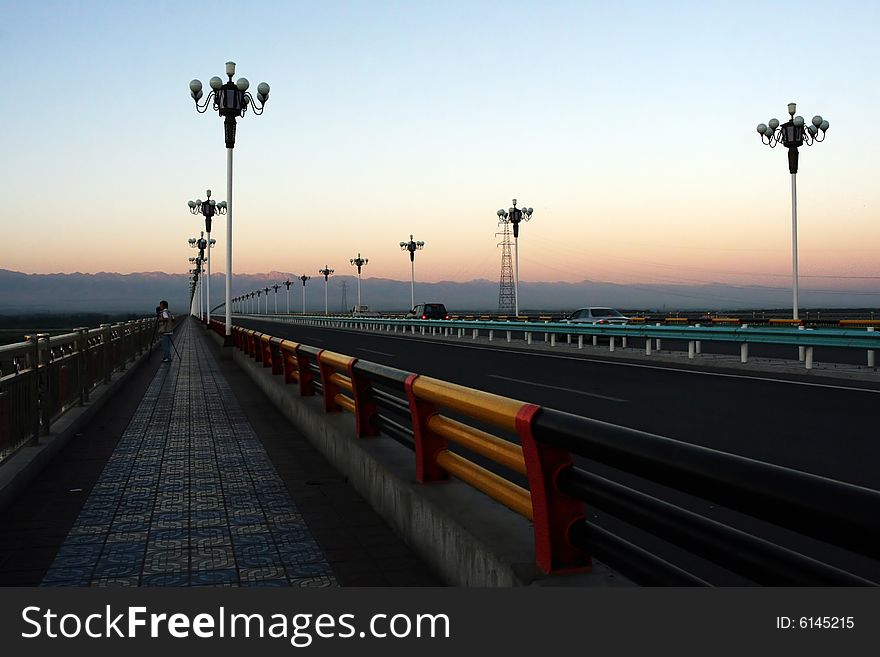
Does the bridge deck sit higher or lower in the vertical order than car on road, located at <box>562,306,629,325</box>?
lower

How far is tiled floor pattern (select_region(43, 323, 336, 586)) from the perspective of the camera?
548 cm

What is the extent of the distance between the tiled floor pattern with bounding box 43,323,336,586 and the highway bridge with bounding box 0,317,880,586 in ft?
0.09

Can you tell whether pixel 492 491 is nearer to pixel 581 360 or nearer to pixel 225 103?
pixel 581 360

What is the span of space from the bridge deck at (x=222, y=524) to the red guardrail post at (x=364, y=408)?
1.95 feet

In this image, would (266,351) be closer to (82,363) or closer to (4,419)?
(82,363)

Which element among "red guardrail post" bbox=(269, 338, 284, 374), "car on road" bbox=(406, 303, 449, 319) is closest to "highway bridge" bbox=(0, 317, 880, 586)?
"red guardrail post" bbox=(269, 338, 284, 374)

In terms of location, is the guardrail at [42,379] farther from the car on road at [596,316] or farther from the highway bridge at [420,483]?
the car on road at [596,316]

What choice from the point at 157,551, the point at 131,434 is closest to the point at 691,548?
the point at 157,551

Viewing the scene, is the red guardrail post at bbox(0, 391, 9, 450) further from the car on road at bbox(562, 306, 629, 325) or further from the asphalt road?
the car on road at bbox(562, 306, 629, 325)

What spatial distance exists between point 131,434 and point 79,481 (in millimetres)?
3528

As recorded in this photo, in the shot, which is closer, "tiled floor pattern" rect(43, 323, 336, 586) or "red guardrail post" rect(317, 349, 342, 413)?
"tiled floor pattern" rect(43, 323, 336, 586)

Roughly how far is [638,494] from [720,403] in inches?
466

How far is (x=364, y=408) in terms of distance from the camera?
852 centimetres

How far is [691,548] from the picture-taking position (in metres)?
3.00
